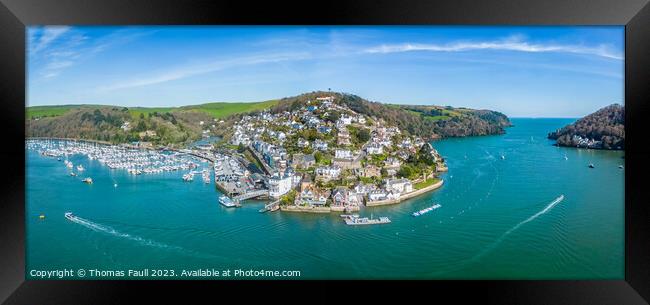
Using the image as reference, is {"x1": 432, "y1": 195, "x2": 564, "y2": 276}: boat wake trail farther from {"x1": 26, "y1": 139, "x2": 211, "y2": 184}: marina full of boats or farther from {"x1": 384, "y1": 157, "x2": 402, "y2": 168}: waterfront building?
{"x1": 26, "y1": 139, "x2": 211, "y2": 184}: marina full of boats

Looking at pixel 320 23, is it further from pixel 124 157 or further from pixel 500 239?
pixel 500 239

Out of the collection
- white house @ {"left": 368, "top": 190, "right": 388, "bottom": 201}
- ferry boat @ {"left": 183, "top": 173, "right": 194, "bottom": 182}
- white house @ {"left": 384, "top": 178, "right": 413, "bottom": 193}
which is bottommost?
white house @ {"left": 368, "top": 190, "right": 388, "bottom": 201}

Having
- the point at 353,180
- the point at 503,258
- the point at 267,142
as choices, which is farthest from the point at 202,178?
the point at 503,258

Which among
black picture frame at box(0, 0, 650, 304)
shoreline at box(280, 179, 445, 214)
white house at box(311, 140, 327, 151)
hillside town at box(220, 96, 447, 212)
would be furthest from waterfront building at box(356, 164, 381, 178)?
black picture frame at box(0, 0, 650, 304)

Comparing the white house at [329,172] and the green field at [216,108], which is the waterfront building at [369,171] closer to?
the white house at [329,172]

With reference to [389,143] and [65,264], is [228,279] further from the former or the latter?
[389,143]

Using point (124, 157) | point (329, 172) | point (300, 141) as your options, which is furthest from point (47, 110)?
point (329, 172)

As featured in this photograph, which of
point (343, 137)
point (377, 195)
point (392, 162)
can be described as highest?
point (343, 137)
